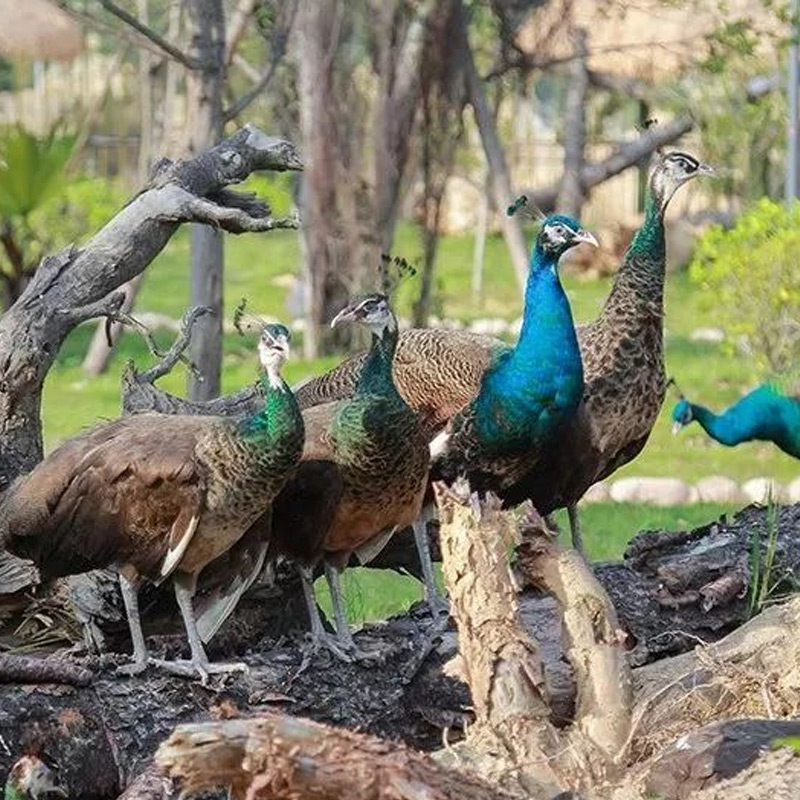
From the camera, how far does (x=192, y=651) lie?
207 inches

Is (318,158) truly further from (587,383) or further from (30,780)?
(30,780)

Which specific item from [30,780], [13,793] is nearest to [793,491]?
[30,780]

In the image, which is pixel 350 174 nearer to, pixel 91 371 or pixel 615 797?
pixel 91 371

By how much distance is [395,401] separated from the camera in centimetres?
549

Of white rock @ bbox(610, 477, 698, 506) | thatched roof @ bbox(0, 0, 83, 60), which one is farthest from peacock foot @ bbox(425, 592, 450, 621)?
thatched roof @ bbox(0, 0, 83, 60)

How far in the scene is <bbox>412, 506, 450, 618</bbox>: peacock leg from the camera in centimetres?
597

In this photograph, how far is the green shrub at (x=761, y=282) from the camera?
12.0 m

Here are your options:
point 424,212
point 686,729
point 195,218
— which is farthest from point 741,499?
point 686,729

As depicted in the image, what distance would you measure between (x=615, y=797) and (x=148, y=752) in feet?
4.05

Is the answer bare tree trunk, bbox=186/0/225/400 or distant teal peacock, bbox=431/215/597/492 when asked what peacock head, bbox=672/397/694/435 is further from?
distant teal peacock, bbox=431/215/597/492

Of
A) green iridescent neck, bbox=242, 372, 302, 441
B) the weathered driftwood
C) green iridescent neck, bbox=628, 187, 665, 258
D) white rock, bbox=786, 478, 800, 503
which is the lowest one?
white rock, bbox=786, 478, 800, 503

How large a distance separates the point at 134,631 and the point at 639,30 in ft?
61.9

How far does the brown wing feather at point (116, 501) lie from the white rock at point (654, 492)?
5.16 meters

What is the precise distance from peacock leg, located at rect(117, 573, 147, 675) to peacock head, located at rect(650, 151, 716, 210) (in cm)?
248
